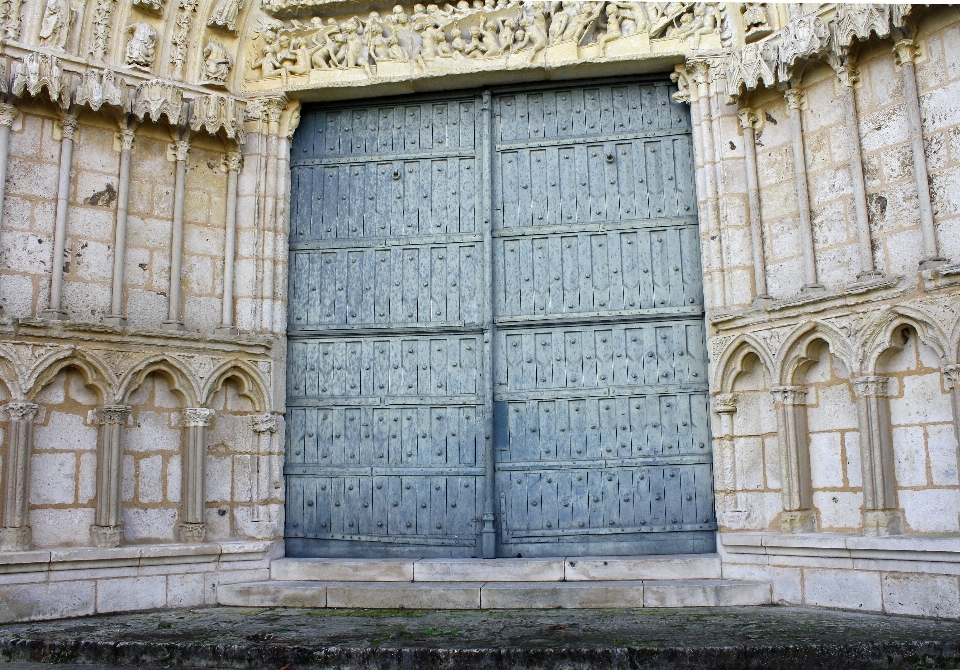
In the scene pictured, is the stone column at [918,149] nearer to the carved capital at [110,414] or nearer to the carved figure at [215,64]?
the carved figure at [215,64]

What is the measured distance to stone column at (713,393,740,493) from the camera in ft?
19.4

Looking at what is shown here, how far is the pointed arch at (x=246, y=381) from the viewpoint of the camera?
6.23 meters

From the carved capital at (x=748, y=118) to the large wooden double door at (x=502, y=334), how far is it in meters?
0.45

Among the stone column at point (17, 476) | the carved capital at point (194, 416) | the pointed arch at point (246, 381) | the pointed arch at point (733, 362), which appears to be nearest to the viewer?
the stone column at point (17, 476)

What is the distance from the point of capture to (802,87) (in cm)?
592

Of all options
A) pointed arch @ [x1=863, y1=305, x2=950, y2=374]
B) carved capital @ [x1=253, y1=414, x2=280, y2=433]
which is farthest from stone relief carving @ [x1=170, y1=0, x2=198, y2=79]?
pointed arch @ [x1=863, y1=305, x2=950, y2=374]

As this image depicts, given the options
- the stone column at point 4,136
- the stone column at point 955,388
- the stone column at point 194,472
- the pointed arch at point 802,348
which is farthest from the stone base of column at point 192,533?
the stone column at point 955,388

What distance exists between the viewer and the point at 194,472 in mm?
6066

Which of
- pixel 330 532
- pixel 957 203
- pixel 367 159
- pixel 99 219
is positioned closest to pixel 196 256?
pixel 99 219

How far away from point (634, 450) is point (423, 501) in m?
1.47

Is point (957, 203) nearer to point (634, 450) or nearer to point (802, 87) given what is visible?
point (802, 87)

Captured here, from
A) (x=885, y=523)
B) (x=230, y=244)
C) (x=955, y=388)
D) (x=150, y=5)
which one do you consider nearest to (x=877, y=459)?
(x=885, y=523)

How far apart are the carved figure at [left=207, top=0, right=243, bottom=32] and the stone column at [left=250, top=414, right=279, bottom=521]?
9.09 feet

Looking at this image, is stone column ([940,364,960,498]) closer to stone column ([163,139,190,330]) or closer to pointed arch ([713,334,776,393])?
pointed arch ([713,334,776,393])
